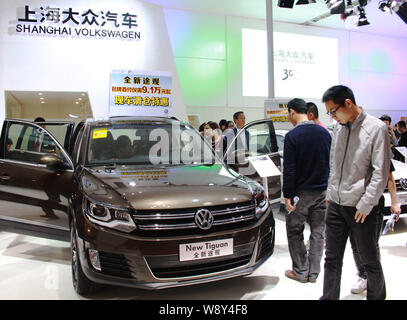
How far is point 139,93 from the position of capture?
25.8 ft

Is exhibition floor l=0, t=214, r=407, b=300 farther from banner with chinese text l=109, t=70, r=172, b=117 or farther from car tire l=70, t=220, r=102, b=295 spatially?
banner with chinese text l=109, t=70, r=172, b=117

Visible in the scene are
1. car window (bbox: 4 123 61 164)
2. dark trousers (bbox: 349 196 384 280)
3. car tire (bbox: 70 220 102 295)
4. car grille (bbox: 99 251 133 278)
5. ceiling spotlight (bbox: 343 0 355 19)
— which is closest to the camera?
dark trousers (bbox: 349 196 384 280)

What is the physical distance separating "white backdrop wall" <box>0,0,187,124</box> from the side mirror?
15.2 feet

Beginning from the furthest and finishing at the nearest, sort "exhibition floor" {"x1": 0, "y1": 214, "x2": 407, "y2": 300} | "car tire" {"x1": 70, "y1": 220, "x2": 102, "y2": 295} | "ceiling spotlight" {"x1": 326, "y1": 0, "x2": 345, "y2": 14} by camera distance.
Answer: "ceiling spotlight" {"x1": 326, "y1": 0, "x2": 345, "y2": 14} → "exhibition floor" {"x1": 0, "y1": 214, "x2": 407, "y2": 300} → "car tire" {"x1": 70, "y1": 220, "x2": 102, "y2": 295}

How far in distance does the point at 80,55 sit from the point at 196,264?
20.8 feet

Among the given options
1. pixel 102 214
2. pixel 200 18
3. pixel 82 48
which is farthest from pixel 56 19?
pixel 102 214

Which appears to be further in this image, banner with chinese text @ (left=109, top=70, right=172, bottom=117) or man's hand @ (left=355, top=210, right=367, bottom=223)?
banner with chinese text @ (left=109, top=70, right=172, bottom=117)

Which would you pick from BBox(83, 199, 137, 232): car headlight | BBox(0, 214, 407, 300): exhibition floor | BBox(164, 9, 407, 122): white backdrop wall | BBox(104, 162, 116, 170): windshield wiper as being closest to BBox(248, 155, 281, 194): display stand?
BBox(0, 214, 407, 300): exhibition floor

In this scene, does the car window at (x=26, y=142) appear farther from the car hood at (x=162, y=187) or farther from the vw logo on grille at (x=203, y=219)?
the vw logo on grille at (x=203, y=219)

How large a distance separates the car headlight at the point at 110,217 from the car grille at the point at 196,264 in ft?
0.81

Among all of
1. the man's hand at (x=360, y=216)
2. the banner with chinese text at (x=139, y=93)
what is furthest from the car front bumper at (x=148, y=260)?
the banner with chinese text at (x=139, y=93)

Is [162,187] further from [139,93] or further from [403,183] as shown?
[139,93]

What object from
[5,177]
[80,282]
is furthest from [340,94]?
[5,177]

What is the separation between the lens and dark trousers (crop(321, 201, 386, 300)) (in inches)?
85.2
